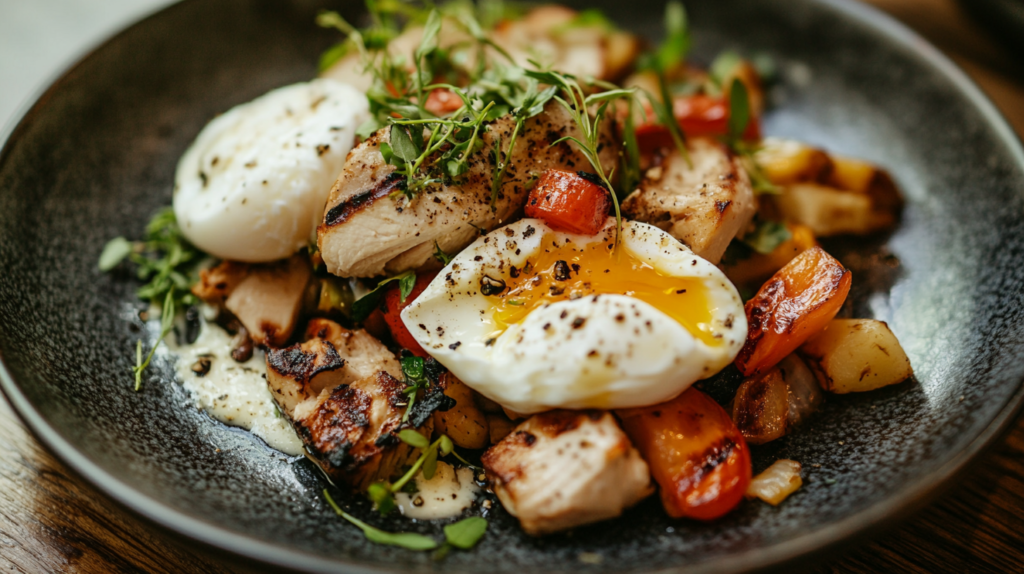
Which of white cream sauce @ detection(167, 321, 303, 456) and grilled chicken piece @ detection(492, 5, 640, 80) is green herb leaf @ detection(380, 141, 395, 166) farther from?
grilled chicken piece @ detection(492, 5, 640, 80)

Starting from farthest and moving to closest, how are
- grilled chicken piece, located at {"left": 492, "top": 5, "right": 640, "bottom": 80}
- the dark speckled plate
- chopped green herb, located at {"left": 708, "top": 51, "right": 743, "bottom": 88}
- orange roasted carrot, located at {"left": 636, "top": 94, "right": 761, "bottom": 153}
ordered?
chopped green herb, located at {"left": 708, "top": 51, "right": 743, "bottom": 88}, grilled chicken piece, located at {"left": 492, "top": 5, "right": 640, "bottom": 80}, orange roasted carrot, located at {"left": 636, "top": 94, "right": 761, "bottom": 153}, the dark speckled plate

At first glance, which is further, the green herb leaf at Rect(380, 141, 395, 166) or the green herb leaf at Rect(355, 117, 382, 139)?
the green herb leaf at Rect(355, 117, 382, 139)

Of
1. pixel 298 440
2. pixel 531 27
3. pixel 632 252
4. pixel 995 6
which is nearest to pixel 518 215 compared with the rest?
pixel 632 252

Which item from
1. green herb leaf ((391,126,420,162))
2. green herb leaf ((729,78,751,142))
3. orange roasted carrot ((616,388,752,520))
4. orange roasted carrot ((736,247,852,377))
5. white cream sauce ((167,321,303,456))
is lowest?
white cream sauce ((167,321,303,456))

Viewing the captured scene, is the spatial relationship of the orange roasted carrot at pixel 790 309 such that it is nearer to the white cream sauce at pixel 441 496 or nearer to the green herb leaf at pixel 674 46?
the white cream sauce at pixel 441 496

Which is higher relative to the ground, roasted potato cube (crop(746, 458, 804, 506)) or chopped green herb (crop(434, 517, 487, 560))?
roasted potato cube (crop(746, 458, 804, 506))

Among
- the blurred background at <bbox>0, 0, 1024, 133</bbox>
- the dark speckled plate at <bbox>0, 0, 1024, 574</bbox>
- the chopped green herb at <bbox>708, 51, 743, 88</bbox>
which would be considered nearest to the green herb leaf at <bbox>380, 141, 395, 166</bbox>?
the dark speckled plate at <bbox>0, 0, 1024, 574</bbox>
